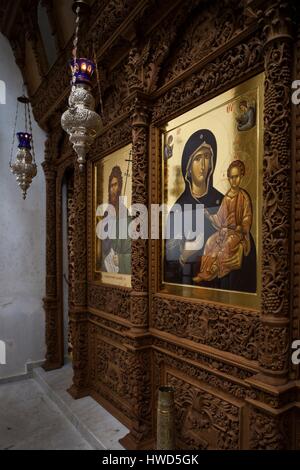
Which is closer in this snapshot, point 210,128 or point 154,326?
point 210,128

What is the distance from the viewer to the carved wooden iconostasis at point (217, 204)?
50.6 inches

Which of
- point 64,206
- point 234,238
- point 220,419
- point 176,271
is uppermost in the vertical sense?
point 64,206

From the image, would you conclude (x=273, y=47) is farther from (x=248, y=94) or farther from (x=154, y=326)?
(x=154, y=326)

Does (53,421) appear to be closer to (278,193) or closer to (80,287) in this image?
(80,287)

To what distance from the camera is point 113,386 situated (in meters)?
2.65

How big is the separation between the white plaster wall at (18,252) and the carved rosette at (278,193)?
3.23 meters

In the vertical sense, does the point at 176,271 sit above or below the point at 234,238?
below

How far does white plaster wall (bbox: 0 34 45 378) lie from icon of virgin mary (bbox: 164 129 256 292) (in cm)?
240

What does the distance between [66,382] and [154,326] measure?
182 centimetres

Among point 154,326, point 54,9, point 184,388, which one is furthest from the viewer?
point 54,9

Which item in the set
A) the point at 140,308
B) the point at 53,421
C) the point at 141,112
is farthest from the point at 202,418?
the point at 141,112

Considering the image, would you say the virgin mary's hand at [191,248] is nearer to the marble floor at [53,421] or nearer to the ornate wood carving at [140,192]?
the ornate wood carving at [140,192]

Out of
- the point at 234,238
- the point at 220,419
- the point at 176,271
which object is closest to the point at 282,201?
the point at 234,238
